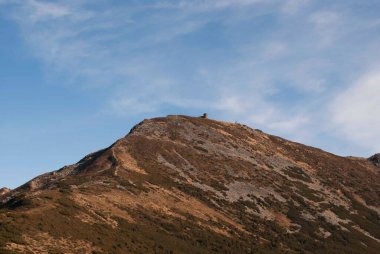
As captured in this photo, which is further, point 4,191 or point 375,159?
point 375,159

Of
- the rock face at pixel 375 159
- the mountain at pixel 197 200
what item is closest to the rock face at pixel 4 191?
the mountain at pixel 197 200

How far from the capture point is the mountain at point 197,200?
55.0 m

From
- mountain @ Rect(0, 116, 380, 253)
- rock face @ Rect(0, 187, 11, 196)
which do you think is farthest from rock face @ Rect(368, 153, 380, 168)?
rock face @ Rect(0, 187, 11, 196)

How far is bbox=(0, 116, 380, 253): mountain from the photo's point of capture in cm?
5503

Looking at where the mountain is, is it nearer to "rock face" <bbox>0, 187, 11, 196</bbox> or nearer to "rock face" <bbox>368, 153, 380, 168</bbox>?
"rock face" <bbox>368, 153, 380, 168</bbox>

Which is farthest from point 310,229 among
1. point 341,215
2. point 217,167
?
point 217,167

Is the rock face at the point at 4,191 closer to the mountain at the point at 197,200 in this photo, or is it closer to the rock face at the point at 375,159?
the mountain at the point at 197,200

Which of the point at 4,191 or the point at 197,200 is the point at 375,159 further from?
the point at 4,191

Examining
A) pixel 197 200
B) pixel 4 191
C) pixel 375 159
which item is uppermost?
pixel 375 159

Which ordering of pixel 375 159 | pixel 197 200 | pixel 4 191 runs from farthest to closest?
pixel 375 159
pixel 4 191
pixel 197 200

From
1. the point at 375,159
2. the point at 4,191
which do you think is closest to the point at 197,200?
the point at 4,191

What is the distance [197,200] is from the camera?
8425 cm

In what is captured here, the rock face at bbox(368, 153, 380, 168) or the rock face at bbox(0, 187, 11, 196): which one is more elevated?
the rock face at bbox(368, 153, 380, 168)

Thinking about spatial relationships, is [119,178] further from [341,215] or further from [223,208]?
[341,215]
